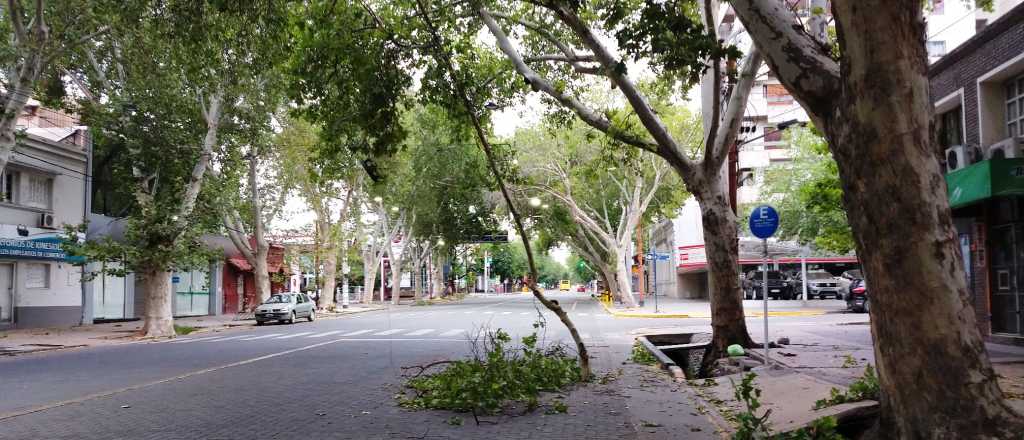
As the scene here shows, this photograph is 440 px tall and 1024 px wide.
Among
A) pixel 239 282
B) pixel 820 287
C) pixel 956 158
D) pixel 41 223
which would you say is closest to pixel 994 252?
pixel 956 158

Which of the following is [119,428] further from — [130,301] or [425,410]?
[130,301]

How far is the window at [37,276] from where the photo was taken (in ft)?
76.8

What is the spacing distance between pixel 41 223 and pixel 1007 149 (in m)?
26.9

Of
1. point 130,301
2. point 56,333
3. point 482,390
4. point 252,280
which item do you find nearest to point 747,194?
point 252,280

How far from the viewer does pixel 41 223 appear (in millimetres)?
23766

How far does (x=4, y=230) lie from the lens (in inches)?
863

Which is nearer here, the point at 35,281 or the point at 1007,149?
the point at 1007,149

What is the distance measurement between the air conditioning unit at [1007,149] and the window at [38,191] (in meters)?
26.7

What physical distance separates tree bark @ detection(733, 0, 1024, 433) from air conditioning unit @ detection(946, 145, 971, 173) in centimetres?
976

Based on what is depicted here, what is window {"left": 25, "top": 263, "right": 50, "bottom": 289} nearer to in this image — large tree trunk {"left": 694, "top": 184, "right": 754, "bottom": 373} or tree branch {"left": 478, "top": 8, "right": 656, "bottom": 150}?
tree branch {"left": 478, "top": 8, "right": 656, "bottom": 150}

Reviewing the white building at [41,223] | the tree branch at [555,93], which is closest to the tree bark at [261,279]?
the white building at [41,223]

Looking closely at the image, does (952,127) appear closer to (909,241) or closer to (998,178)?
(998,178)

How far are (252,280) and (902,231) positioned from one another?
4104 centimetres

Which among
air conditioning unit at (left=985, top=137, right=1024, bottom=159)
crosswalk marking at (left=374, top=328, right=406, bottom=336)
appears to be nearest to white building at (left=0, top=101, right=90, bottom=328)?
crosswalk marking at (left=374, top=328, right=406, bottom=336)
